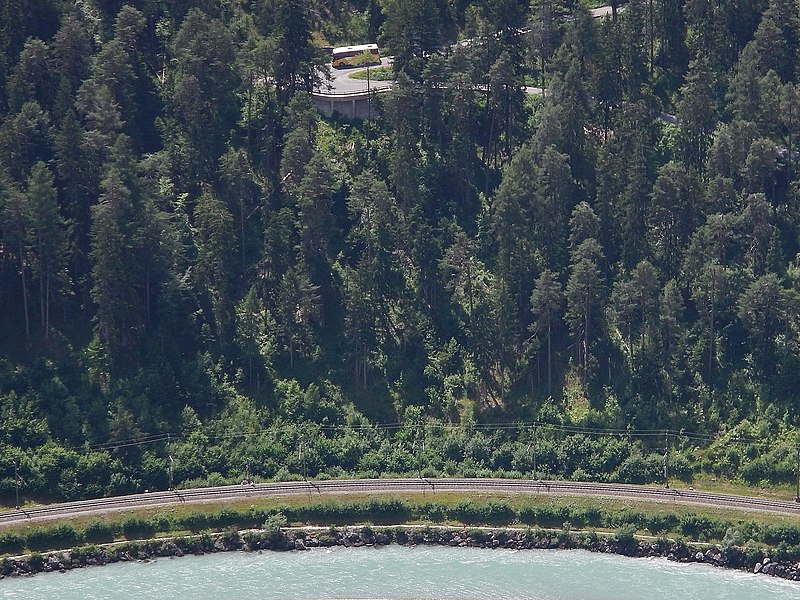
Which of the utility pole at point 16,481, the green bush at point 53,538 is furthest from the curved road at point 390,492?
the green bush at point 53,538

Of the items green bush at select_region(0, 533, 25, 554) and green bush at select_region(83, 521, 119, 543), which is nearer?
green bush at select_region(0, 533, 25, 554)

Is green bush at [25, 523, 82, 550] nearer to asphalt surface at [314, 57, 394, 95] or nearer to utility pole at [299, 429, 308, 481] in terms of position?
utility pole at [299, 429, 308, 481]

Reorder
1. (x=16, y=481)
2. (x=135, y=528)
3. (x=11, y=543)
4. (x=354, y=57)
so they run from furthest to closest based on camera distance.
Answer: (x=354, y=57)
(x=16, y=481)
(x=135, y=528)
(x=11, y=543)

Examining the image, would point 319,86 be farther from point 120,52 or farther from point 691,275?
point 691,275

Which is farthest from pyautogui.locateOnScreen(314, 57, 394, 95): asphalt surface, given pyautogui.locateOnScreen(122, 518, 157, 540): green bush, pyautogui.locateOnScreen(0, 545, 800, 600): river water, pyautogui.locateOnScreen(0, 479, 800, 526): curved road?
pyautogui.locateOnScreen(0, 545, 800, 600): river water

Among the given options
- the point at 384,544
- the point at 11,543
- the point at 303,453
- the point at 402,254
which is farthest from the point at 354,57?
the point at 11,543

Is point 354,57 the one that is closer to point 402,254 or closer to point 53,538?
point 402,254
